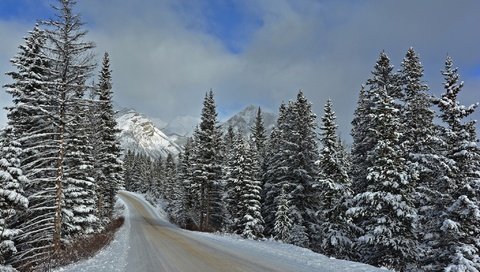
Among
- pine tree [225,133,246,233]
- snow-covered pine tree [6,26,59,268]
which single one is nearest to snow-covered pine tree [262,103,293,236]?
pine tree [225,133,246,233]

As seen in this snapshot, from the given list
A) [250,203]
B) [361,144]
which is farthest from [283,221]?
[361,144]

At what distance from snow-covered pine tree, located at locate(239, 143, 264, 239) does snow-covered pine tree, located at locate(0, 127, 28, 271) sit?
19571 mm

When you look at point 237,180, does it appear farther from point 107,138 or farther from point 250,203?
point 107,138

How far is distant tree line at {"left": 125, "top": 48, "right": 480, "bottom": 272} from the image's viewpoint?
690 inches

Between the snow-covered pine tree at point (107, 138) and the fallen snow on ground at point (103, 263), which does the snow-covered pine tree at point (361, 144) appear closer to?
the fallen snow on ground at point (103, 263)

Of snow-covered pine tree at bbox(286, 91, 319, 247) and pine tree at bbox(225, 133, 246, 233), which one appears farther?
pine tree at bbox(225, 133, 246, 233)

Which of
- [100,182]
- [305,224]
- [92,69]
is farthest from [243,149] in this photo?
[92,69]

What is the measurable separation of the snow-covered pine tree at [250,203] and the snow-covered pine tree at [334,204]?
32.3ft

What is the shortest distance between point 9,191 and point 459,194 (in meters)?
20.6

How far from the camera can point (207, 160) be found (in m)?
40.5

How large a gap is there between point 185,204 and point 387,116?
1527 inches

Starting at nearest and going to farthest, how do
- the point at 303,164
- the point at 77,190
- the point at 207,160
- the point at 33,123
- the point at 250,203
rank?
the point at 33,123 → the point at 77,190 → the point at 303,164 → the point at 250,203 → the point at 207,160

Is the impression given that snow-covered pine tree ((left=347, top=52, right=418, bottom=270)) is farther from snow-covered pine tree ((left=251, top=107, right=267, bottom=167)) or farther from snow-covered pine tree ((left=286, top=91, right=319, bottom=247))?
snow-covered pine tree ((left=251, top=107, right=267, bottom=167))

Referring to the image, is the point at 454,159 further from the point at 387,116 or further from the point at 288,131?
the point at 288,131
